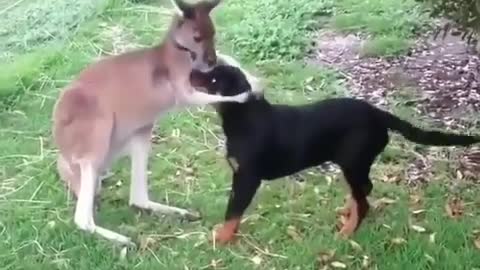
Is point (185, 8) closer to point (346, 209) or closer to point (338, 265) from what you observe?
point (346, 209)

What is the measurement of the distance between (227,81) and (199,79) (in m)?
0.14

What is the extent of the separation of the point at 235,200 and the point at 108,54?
2.38 meters

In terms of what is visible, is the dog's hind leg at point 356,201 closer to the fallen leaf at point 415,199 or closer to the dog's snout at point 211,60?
the fallen leaf at point 415,199

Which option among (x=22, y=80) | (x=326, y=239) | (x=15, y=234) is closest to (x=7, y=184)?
(x=15, y=234)

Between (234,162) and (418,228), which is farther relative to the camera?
(418,228)

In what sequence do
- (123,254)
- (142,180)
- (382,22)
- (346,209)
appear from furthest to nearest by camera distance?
(382,22), (142,180), (346,209), (123,254)

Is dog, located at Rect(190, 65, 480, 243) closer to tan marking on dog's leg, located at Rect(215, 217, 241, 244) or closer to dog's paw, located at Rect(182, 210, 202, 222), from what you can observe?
tan marking on dog's leg, located at Rect(215, 217, 241, 244)

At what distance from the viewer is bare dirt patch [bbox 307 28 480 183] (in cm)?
530

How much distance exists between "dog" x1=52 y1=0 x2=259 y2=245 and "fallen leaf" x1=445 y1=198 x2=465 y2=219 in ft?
3.63

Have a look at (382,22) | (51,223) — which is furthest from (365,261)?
(382,22)

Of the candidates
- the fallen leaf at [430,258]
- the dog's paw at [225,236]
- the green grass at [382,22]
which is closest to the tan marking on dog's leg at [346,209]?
the fallen leaf at [430,258]

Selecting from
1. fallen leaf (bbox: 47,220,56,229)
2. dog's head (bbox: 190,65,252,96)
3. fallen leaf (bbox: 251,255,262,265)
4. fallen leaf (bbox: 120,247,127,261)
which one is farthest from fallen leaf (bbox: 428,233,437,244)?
fallen leaf (bbox: 47,220,56,229)

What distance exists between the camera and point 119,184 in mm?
4711

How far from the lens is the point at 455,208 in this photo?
4.37 m
